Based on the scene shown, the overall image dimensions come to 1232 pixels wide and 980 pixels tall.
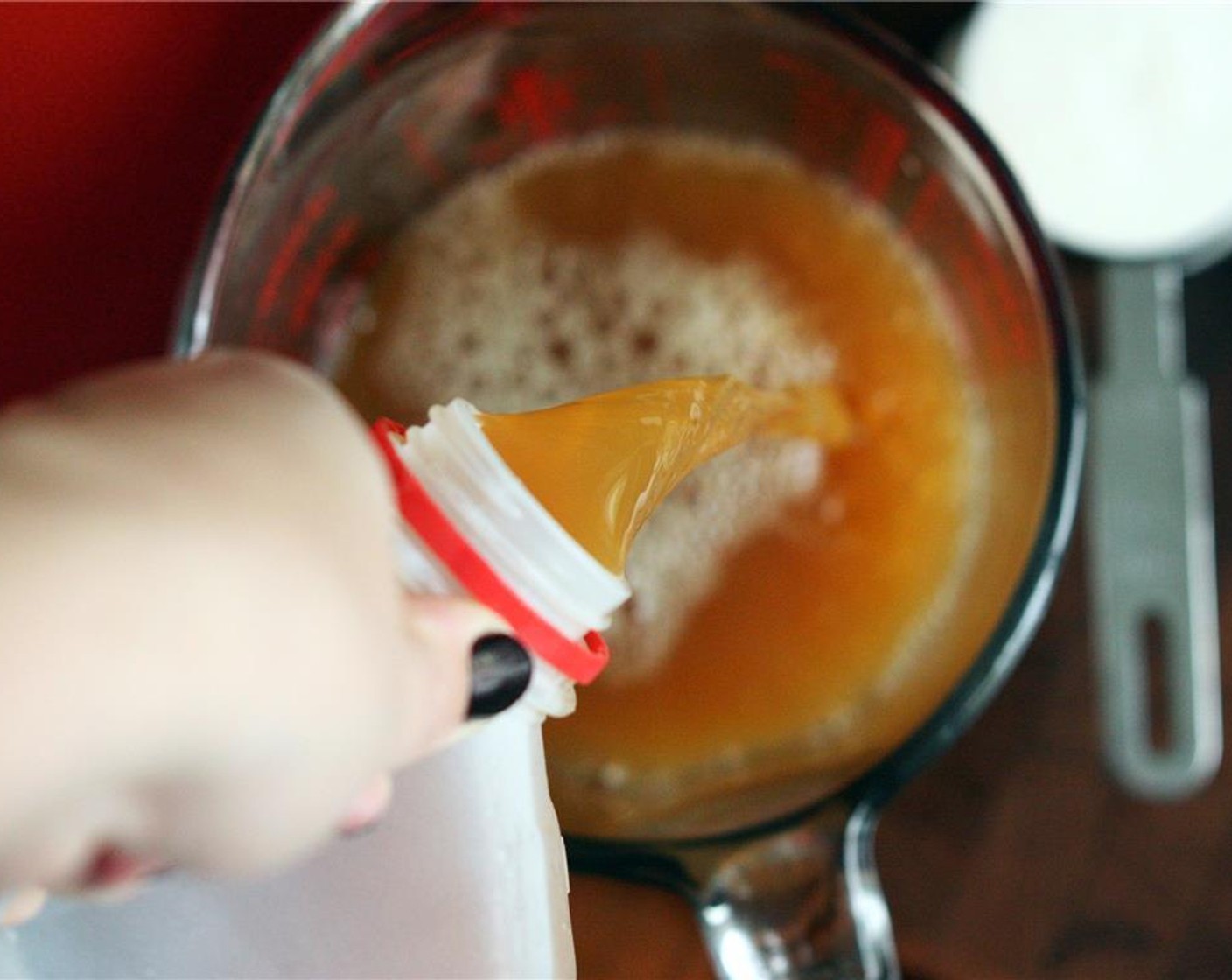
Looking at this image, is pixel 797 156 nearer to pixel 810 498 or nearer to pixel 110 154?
pixel 810 498

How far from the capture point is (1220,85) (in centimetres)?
44

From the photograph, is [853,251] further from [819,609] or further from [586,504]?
[586,504]

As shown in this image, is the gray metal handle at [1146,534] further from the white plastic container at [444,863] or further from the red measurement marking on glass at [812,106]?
the white plastic container at [444,863]

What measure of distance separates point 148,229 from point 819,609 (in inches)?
10.6

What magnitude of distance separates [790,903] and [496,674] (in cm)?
18

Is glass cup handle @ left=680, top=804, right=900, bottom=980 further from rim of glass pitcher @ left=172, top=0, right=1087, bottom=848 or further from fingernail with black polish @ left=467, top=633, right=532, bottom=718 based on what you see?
fingernail with black polish @ left=467, top=633, right=532, bottom=718

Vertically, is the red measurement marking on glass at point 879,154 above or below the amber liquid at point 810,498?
above

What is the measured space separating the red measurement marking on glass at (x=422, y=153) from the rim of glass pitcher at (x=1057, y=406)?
0.20 feet

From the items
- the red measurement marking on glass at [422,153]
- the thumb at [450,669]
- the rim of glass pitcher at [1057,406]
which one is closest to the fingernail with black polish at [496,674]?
the thumb at [450,669]

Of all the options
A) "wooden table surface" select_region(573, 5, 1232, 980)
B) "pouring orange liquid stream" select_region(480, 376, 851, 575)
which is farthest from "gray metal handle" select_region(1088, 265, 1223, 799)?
"pouring orange liquid stream" select_region(480, 376, 851, 575)

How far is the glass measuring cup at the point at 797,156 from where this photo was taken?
1.08ft

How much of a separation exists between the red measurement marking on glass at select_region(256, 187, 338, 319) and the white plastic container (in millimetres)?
193

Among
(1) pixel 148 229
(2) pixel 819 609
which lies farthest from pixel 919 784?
(1) pixel 148 229

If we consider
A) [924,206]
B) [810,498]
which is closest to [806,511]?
[810,498]
